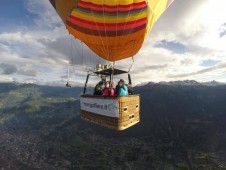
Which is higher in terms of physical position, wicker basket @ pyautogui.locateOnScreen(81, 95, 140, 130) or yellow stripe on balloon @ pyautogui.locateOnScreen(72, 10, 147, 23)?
yellow stripe on balloon @ pyautogui.locateOnScreen(72, 10, 147, 23)

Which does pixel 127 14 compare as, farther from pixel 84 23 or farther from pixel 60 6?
pixel 60 6

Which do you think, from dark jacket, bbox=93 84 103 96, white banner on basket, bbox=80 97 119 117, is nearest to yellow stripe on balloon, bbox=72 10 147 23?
dark jacket, bbox=93 84 103 96

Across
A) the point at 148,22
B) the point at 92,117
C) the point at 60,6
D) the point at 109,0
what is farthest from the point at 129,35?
the point at 92,117

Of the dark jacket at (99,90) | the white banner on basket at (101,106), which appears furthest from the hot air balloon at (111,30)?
the dark jacket at (99,90)

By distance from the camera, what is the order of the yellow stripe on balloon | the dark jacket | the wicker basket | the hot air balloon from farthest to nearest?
the dark jacket, the yellow stripe on balloon, the hot air balloon, the wicker basket

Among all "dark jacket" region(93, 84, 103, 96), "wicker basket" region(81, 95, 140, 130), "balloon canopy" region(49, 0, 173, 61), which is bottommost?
"wicker basket" region(81, 95, 140, 130)

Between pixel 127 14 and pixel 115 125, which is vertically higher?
pixel 127 14

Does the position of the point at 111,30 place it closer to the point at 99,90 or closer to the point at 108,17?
the point at 108,17

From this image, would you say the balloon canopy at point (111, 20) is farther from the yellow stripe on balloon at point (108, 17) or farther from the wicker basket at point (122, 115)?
the wicker basket at point (122, 115)

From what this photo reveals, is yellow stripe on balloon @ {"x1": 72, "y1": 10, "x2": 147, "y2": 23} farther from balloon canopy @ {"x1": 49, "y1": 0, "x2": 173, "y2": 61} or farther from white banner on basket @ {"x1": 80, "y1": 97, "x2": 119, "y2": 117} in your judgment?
white banner on basket @ {"x1": 80, "y1": 97, "x2": 119, "y2": 117}
